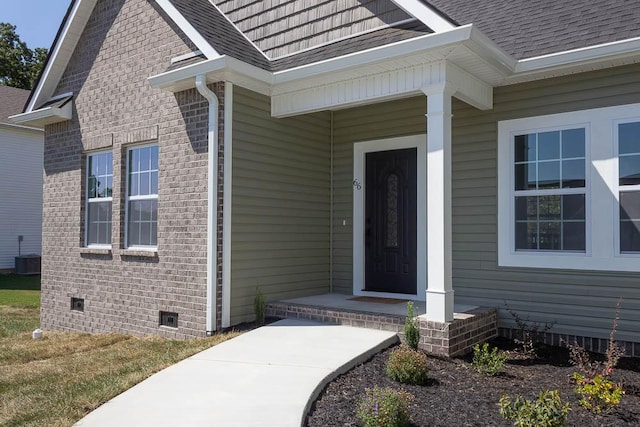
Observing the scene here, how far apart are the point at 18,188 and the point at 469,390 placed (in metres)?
18.9

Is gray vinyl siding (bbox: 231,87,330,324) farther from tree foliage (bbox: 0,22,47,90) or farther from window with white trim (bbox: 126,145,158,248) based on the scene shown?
tree foliage (bbox: 0,22,47,90)

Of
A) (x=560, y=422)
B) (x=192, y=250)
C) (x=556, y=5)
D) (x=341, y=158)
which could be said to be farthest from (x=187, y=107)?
(x=560, y=422)

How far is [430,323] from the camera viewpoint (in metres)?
5.74

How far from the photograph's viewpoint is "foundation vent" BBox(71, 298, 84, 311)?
→ 8.91m

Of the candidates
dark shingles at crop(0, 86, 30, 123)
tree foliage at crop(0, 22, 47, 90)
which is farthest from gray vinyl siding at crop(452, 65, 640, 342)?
tree foliage at crop(0, 22, 47, 90)

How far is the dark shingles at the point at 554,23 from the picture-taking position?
240 inches

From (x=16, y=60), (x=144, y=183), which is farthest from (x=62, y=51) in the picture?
(x=16, y=60)

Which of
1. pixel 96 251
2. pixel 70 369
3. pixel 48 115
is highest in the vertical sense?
pixel 48 115

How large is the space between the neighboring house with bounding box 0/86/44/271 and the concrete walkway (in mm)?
16202

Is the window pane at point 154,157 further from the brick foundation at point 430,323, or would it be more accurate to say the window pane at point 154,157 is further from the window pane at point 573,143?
the window pane at point 573,143

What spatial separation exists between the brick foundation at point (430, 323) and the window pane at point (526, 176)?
163 cm

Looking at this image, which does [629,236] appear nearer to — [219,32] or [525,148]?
[525,148]

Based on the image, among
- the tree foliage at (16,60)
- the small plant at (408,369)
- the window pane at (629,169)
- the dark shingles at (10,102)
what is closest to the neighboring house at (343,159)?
the window pane at (629,169)

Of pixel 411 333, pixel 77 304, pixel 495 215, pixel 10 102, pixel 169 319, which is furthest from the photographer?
pixel 10 102
